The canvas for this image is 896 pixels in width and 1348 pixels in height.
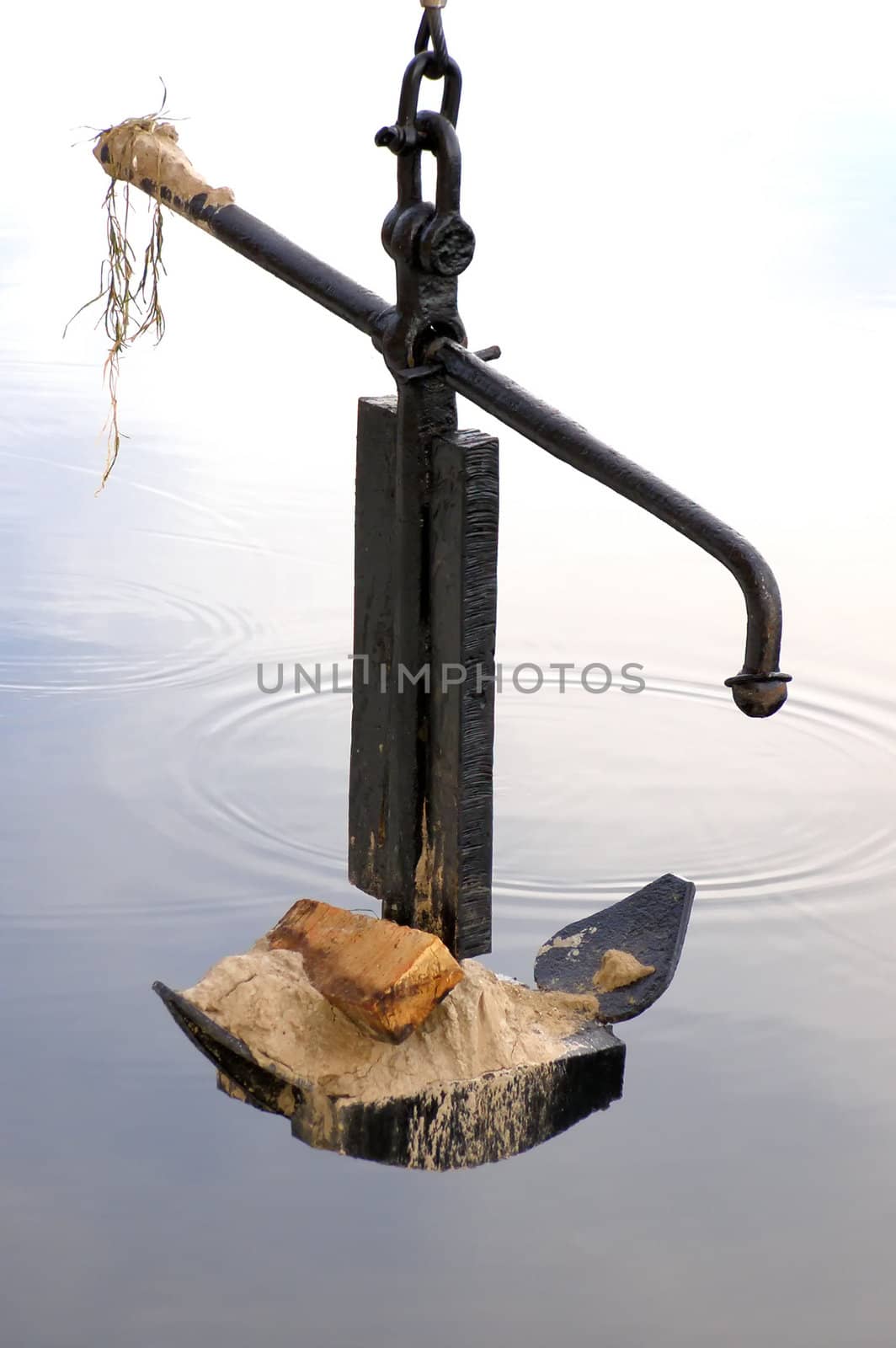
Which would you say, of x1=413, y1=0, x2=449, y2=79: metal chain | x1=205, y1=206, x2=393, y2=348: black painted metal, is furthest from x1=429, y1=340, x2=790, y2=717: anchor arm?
x1=413, y1=0, x2=449, y2=79: metal chain

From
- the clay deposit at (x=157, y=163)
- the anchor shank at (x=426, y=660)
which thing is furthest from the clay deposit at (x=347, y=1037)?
the clay deposit at (x=157, y=163)

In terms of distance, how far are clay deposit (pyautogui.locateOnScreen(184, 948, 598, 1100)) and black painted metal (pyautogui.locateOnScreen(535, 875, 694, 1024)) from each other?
0.16 metres

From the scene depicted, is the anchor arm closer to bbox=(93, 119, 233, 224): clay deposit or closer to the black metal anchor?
the black metal anchor

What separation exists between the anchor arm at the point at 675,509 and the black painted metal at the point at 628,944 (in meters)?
0.52

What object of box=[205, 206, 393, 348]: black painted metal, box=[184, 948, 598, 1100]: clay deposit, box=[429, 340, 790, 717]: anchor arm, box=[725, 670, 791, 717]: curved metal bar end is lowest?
box=[184, 948, 598, 1100]: clay deposit

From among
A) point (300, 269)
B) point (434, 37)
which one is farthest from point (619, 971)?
point (434, 37)

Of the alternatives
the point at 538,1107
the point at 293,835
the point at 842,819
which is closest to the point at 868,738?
the point at 842,819

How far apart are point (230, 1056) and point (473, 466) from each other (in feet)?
2.52

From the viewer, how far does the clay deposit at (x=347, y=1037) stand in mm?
2516

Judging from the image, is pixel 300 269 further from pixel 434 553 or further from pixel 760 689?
pixel 760 689

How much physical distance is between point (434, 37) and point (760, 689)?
84 centimetres

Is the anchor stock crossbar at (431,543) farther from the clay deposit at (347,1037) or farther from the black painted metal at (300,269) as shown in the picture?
the clay deposit at (347,1037)

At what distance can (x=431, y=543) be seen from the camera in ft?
8.49

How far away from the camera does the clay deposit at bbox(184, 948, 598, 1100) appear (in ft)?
8.25
